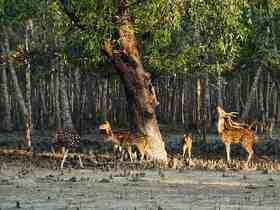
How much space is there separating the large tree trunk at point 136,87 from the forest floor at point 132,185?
1.73 metres

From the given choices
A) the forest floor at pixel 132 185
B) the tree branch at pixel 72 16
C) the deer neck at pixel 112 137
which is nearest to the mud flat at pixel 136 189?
the forest floor at pixel 132 185

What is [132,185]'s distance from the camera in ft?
70.9

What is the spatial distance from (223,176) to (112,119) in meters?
41.3

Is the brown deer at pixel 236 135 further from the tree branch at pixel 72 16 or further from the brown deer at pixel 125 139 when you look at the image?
the tree branch at pixel 72 16

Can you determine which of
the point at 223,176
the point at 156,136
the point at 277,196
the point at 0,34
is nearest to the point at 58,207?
the point at 277,196

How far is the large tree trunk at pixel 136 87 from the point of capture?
29.8m

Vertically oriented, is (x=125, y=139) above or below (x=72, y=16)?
below

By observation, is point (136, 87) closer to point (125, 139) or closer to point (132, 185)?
point (125, 139)

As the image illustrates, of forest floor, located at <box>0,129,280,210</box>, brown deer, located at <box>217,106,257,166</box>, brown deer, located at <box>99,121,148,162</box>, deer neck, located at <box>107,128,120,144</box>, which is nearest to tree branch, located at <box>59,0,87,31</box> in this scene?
brown deer, located at <box>99,121,148,162</box>

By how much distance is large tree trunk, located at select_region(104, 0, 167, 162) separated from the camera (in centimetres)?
2978

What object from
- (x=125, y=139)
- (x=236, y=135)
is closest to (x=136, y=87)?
(x=125, y=139)

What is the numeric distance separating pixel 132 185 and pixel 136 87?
29.1 ft

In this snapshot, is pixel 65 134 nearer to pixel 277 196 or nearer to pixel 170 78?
pixel 277 196

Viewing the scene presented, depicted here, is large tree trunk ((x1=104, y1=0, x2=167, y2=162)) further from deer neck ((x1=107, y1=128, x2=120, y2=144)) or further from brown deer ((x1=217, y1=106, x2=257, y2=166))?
brown deer ((x1=217, y1=106, x2=257, y2=166))
